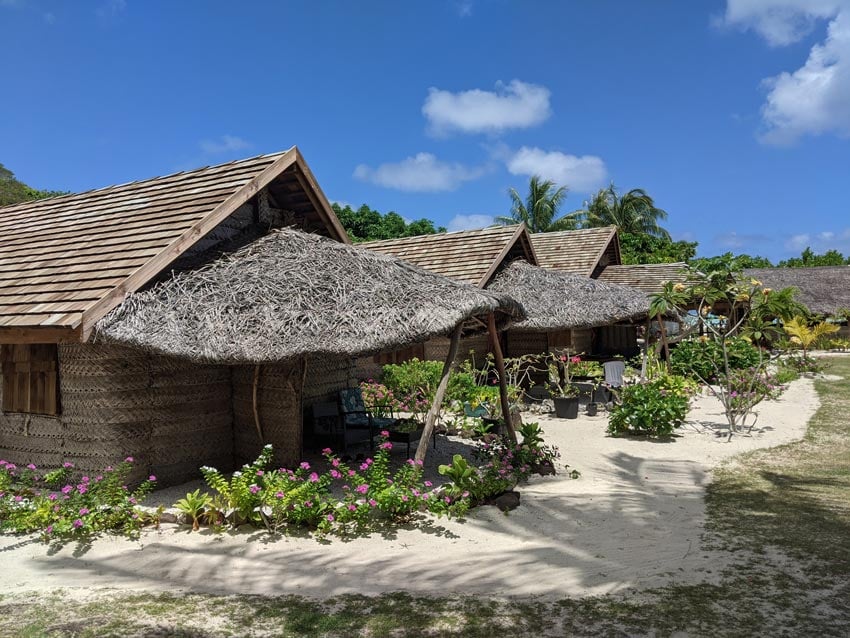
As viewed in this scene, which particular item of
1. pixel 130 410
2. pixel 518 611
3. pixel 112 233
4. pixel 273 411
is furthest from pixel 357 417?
pixel 518 611

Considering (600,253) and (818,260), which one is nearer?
(600,253)

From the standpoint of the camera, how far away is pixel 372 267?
8.45 m

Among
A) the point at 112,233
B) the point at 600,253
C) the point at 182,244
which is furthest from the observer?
the point at 600,253

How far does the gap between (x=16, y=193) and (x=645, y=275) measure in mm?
32298

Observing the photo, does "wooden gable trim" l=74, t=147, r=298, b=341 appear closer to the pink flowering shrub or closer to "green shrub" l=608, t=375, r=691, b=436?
the pink flowering shrub

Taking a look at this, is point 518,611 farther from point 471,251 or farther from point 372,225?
point 372,225

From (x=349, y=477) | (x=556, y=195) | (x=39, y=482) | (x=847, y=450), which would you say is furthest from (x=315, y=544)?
(x=556, y=195)

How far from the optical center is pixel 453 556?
5672mm

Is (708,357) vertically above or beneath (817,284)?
beneath

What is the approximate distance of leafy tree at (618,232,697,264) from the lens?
1320 inches

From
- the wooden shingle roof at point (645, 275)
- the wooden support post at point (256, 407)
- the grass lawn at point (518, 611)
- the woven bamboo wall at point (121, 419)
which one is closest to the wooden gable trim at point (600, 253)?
the wooden shingle roof at point (645, 275)

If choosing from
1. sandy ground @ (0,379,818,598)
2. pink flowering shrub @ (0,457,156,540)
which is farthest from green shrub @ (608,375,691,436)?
pink flowering shrub @ (0,457,156,540)

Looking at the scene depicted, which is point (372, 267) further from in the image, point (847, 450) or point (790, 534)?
point (847, 450)

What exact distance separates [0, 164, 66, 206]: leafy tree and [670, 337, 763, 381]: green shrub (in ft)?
104
